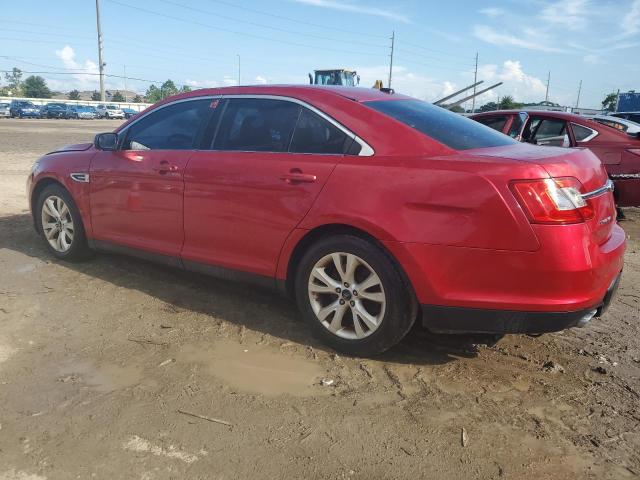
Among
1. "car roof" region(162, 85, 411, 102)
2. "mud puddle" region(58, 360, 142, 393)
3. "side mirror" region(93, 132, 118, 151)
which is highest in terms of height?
"car roof" region(162, 85, 411, 102)

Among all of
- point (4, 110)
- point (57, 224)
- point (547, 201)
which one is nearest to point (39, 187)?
point (57, 224)

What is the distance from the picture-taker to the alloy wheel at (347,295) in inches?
128

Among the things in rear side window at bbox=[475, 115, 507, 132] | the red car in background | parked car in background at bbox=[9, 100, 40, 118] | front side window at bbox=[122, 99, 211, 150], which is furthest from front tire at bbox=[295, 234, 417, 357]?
parked car in background at bbox=[9, 100, 40, 118]

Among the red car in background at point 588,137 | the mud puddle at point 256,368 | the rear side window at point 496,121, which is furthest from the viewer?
the rear side window at point 496,121

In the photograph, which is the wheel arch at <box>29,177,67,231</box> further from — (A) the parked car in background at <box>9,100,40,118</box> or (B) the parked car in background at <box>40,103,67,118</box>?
(B) the parked car in background at <box>40,103,67,118</box>

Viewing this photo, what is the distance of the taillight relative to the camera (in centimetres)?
275

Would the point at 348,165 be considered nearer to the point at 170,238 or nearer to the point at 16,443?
the point at 170,238

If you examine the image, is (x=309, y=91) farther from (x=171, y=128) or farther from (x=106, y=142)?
(x=106, y=142)

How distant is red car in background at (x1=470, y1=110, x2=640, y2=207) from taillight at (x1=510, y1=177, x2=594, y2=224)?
432cm

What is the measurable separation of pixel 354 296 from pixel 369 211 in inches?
21.2

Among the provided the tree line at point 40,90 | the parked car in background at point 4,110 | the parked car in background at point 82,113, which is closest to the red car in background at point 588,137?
the parked car in background at point 4,110

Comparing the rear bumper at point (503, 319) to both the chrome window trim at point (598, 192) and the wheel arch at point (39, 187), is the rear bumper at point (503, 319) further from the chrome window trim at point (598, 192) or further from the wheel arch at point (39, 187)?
the wheel arch at point (39, 187)

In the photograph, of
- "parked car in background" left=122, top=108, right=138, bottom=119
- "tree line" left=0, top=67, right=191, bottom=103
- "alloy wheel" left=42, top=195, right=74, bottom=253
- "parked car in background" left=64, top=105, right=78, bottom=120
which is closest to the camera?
"alloy wheel" left=42, top=195, right=74, bottom=253

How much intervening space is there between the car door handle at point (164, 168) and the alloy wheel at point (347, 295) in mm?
1465
